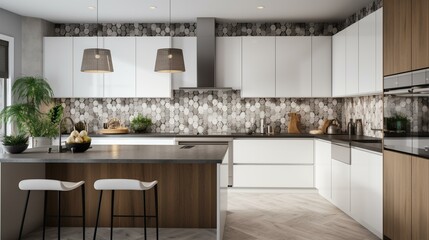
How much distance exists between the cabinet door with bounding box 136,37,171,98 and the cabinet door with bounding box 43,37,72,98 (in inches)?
43.2

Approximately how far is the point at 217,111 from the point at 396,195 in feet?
12.7

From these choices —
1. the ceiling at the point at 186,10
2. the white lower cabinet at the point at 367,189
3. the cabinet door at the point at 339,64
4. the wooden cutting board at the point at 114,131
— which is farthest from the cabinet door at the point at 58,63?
the white lower cabinet at the point at 367,189

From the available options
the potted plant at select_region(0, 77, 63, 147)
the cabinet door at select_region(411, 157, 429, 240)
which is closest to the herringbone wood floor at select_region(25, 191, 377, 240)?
the cabinet door at select_region(411, 157, 429, 240)

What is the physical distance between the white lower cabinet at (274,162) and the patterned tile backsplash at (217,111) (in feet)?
2.31

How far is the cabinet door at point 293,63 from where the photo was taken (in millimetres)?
6836

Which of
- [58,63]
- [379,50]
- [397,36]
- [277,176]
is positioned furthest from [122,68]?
[397,36]

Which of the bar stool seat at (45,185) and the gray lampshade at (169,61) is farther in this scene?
the gray lampshade at (169,61)

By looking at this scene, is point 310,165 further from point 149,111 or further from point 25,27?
point 25,27

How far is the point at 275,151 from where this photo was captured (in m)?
6.59

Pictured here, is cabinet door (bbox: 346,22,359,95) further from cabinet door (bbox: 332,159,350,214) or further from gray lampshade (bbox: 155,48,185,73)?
gray lampshade (bbox: 155,48,185,73)

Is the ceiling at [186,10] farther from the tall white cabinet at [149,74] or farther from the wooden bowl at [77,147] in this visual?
the wooden bowl at [77,147]

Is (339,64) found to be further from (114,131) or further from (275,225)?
(114,131)

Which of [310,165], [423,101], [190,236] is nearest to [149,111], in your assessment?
[310,165]

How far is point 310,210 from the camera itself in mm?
5574
